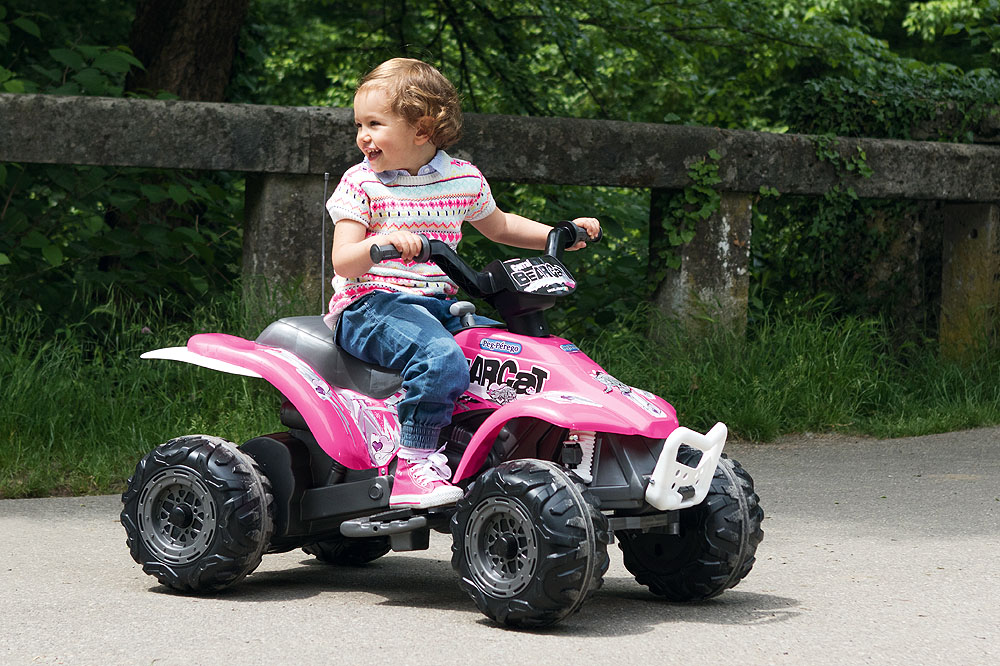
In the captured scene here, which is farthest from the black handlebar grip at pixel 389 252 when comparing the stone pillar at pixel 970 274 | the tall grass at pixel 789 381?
the stone pillar at pixel 970 274

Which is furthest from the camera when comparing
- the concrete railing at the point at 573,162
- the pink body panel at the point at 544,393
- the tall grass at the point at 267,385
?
the concrete railing at the point at 573,162

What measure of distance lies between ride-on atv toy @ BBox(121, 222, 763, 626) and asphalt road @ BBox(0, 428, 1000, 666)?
5.4 inches

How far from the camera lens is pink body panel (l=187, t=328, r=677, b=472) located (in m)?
3.50

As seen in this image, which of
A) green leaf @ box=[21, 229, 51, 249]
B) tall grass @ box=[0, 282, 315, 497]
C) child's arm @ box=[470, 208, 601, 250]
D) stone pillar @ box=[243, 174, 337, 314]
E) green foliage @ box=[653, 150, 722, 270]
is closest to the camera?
child's arm @ box=[470, 208, 601, 250]

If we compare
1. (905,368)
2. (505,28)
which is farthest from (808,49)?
(905,368)

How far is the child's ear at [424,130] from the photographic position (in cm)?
390

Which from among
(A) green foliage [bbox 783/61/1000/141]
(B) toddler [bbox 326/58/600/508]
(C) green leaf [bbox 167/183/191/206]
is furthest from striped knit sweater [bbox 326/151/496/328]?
(A) green foliage [bbox 783/61/1000/141]

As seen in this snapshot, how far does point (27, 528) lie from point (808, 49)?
716 cm

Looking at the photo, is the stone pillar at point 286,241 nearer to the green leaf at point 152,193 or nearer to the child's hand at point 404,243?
the green leaf at point 152,193

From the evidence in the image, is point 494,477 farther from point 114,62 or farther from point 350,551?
point 114,62

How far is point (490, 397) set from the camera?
3.72m

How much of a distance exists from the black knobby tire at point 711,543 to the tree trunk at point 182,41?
5549 millimetres

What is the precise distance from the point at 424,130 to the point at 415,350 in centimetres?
67

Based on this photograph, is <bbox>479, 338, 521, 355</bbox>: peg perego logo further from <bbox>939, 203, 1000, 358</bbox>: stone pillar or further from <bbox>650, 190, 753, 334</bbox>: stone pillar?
<bbox>939, 203, 1000, 358</bbox>: stone pillar
